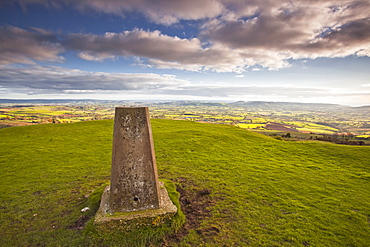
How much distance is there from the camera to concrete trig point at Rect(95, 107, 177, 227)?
7207mm

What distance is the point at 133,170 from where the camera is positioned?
7316 mm

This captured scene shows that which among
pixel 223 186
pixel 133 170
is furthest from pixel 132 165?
pixel 223 186

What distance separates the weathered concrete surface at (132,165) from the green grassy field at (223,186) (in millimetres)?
1856

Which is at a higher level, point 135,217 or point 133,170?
point 133,170

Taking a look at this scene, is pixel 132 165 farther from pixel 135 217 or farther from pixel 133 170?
pixel 135 217

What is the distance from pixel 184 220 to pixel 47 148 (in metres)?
17.4

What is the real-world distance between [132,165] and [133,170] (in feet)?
0.72

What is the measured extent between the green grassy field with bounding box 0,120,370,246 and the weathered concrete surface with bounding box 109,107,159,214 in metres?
1.86

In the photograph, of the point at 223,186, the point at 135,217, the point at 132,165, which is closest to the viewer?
the point at 135,217

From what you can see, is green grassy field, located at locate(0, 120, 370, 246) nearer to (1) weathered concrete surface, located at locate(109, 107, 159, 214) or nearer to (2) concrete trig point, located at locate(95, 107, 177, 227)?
(2) concrete trig point, located at locate(95, 107, 177, 227)

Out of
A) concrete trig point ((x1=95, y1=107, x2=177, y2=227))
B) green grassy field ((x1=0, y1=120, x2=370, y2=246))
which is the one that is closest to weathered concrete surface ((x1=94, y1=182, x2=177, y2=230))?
concrete trig point ((x1=95, y1=107, x2=177, y2=227))

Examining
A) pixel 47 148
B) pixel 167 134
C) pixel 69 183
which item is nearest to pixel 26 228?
pixel 69 183

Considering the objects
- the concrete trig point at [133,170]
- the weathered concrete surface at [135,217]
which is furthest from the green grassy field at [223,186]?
the concrete trig point at [133,170]

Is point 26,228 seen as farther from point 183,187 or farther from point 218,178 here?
point 218,178
